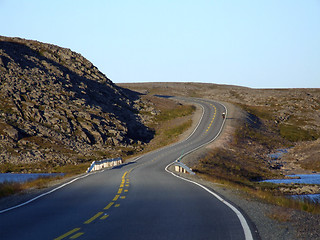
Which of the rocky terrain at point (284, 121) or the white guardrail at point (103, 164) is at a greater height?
the rocky terrain at point (284, 121)

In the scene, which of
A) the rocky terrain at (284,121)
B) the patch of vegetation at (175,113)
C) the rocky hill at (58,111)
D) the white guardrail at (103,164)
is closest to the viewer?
the white guardrail at (103,164)

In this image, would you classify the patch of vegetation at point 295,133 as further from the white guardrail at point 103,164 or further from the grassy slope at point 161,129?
the white guardrail at point 103,164

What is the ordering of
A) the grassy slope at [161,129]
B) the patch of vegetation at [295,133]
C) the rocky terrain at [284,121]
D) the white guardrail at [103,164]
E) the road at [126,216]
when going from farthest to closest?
1. the patch of vegetation at [295,133]
2. the rocky terrain at [284,121]
3. the grassy slope at [161,129]
4. the white guardrail at [103,164]
5. the road at [126,216]

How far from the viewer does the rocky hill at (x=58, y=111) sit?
57.5 metres

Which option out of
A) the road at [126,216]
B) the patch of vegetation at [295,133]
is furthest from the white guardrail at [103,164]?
the patch of vegetation at [295,133]

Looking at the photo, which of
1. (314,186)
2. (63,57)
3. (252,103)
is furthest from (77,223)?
(252,103)

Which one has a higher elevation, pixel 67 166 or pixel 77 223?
pixel 77 223

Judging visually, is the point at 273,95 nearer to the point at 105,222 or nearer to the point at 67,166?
the point at 67,166

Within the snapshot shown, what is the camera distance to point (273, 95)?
114 meters

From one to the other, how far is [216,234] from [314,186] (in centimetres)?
2726

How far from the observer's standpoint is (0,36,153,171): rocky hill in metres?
57.5

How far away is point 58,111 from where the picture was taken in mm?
67312

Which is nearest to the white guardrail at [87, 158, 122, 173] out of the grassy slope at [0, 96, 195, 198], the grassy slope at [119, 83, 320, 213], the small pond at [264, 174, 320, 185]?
the grassy slope at [0, 96, 195, 198]

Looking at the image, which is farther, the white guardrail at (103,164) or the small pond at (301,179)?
the small pond at (301,179)
